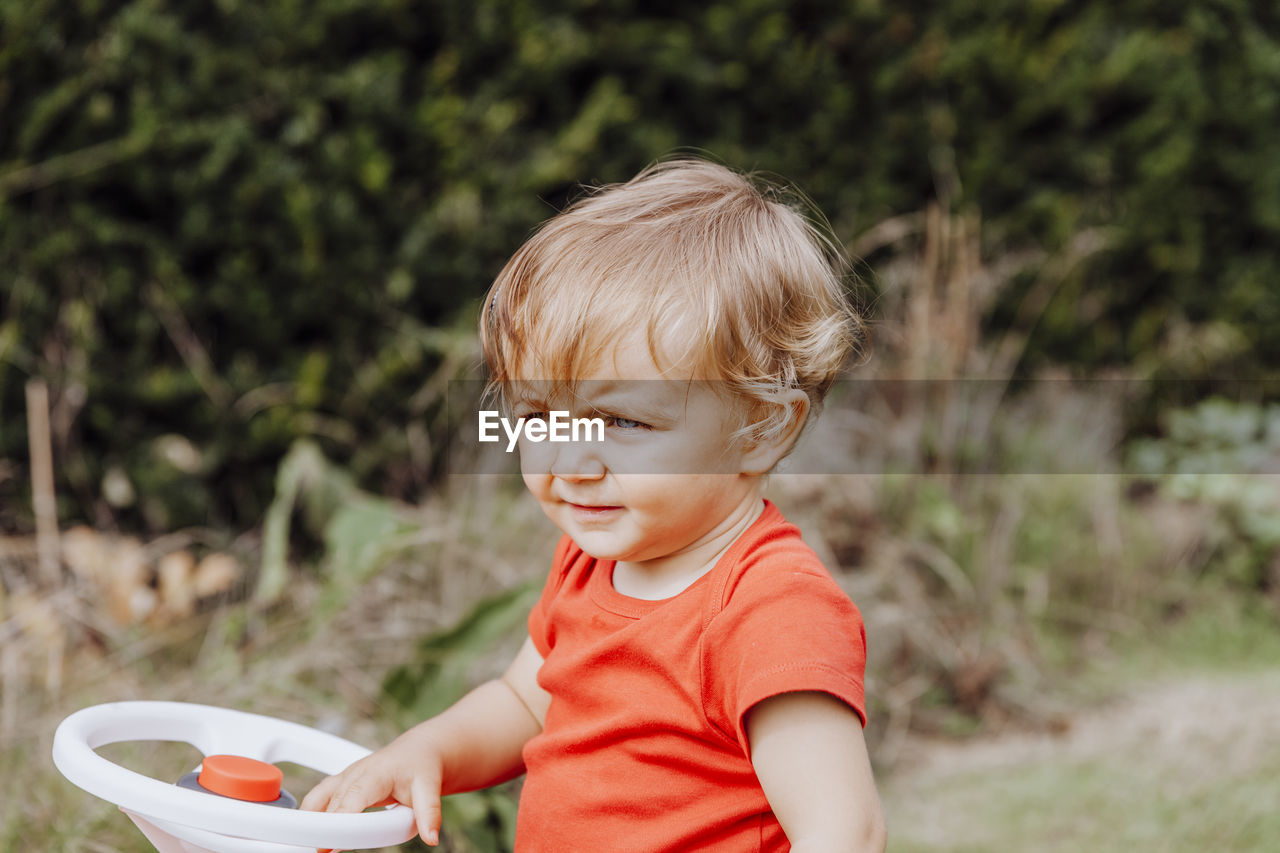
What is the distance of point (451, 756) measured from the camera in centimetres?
150

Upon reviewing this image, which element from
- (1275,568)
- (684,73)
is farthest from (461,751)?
(1275,568)

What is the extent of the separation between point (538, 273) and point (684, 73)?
2820mm

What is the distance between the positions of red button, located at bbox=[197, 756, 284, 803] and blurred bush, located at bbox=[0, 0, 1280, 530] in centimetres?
224

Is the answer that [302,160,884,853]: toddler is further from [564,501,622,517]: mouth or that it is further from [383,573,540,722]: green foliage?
[383,573,540,722]: green foliage

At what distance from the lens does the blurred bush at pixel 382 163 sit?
3205 mm

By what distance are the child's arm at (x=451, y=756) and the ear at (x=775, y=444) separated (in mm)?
473

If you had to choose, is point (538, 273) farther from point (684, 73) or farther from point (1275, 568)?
point (1275, 568)

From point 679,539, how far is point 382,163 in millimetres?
2485

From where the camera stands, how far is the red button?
1199 millimetres

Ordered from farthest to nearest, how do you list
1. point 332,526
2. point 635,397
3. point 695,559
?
point 332,526
point 695,559
point 635,397

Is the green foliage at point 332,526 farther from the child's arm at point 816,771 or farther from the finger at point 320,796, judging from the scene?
the child's arm at point 816,771

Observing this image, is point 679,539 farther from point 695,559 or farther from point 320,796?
point 320,796

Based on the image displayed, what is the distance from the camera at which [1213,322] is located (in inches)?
205
